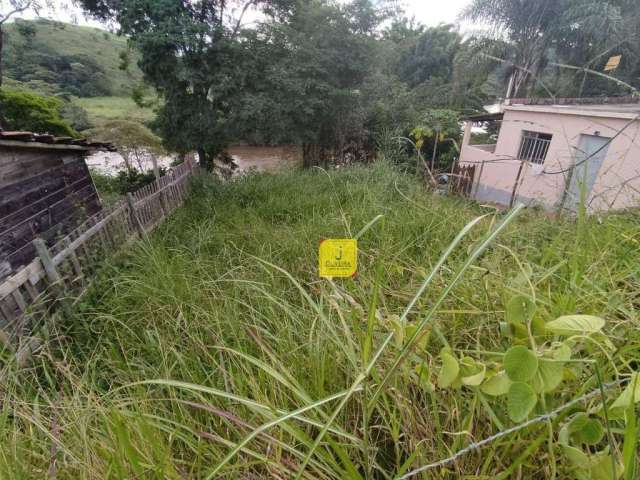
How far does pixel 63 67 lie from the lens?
34.3m

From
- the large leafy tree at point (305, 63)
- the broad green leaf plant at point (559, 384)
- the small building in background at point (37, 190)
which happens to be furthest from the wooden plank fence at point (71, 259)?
the large leafy tree at point (305, 63)

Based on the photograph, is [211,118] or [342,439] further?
[211,118]

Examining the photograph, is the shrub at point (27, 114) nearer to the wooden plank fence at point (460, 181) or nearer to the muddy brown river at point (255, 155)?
the muddy brown river at point (255, 155)

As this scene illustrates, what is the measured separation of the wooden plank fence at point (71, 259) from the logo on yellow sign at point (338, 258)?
208 cm

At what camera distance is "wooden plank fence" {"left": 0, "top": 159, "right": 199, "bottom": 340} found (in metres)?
2.01

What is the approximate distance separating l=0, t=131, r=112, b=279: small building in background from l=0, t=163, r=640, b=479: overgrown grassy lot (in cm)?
225

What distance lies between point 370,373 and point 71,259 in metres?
3.11

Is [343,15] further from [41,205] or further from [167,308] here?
[167,308]

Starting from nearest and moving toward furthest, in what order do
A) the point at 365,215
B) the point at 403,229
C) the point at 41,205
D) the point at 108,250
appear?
the point at 403,229 < the point at 365,215 < the point at 108,250 < the point at 41,205

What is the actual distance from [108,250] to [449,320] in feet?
11.7

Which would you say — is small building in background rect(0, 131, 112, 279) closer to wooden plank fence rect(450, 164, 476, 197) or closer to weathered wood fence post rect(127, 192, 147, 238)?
weathered wood fence post rect(127, 192, 147, 238)

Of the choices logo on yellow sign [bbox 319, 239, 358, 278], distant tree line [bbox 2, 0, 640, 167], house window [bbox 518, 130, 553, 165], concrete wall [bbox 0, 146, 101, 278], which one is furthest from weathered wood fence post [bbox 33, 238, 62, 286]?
Answer: house window [bbox 518, 130, 553, 165]

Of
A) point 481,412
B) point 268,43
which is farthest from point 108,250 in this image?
point 268,43

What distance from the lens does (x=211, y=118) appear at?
27.7ft
